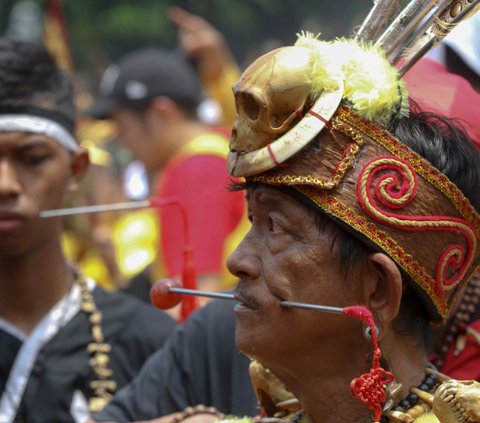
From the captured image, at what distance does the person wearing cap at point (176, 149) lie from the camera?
5.84m

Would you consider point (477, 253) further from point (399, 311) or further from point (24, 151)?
point (24, 151)

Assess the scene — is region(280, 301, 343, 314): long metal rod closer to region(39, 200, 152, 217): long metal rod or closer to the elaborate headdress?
the elaborate headdress

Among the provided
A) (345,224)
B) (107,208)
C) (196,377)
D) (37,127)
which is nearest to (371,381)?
(345,224)

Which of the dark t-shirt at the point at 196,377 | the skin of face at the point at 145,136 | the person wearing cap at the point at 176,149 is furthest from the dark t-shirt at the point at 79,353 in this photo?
the skin of face at the point at 145,136

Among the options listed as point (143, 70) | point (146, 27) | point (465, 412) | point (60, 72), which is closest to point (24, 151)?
point (60, 72)

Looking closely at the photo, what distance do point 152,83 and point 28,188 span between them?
2995 millimetres

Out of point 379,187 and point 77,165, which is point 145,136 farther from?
point 379,187

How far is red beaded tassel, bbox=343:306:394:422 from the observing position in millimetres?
2580

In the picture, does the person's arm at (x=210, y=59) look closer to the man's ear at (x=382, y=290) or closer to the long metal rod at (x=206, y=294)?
the long metal rod at (x=206, y=294)

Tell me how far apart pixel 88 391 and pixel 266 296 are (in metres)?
1.72

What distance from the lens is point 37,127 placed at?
4.53 meters

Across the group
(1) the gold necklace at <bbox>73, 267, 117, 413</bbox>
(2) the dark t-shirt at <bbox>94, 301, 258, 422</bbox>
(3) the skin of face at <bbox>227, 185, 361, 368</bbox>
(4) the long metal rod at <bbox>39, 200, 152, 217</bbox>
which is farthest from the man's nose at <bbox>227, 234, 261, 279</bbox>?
(1) the gold necklace at <bbox>73, 267, 117, 413</bbox>

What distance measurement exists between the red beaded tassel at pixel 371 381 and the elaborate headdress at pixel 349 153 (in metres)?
0.15

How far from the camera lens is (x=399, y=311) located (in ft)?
9.11
